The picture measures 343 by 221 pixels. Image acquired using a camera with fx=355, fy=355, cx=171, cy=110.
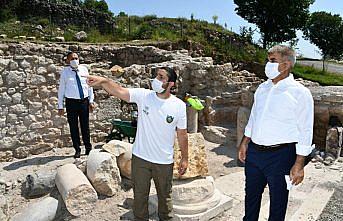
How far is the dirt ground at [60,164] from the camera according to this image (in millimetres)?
4367

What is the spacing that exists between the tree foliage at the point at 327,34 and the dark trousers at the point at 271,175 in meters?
25.2

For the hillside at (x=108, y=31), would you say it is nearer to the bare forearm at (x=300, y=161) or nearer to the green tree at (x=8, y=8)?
the green tree at (x=8, y=8)

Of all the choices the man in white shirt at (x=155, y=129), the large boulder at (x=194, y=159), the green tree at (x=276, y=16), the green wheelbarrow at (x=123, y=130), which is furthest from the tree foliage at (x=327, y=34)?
the man in white shirt at (x=155, y=129)

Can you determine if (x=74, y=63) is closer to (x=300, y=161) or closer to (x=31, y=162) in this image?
(x=31, y=162)

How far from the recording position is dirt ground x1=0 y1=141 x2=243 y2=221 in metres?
4.37

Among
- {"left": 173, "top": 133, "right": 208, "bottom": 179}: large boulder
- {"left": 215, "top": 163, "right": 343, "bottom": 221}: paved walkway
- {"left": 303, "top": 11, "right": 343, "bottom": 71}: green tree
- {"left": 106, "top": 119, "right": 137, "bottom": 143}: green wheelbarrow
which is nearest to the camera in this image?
{"left": 215, "top": 163, "right": 343, "bottom": 221}: paved walkway

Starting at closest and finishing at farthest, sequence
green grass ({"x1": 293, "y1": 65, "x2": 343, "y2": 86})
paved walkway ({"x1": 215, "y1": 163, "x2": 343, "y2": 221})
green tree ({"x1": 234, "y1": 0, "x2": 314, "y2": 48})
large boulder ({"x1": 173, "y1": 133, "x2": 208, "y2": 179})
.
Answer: paved walkway ({"x1": 215, "y1": 163, "x2": 343, "y2": 221}), large boulder ({"x1": 173, "y1": 133, "x2": 208, "y2": 179}), green grass ({"x1": 293, "y1": 65, "x2": 343, "y2": 86}), green tree ({"x1": 234, "y1": 0, "x2": 314, "y2": 48})

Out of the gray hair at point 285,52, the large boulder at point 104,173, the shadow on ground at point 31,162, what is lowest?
the shadow on ground at point 31,162

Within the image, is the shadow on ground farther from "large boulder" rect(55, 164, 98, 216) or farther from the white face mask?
the white face mask

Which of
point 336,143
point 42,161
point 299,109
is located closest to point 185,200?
point 299,109

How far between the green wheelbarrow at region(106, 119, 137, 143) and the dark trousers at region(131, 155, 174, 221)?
2.74 m

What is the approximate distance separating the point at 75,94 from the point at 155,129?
2714mm

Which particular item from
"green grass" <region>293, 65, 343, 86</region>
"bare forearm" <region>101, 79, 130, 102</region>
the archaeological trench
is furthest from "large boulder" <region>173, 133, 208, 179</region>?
"green grass" <region>293, 65, 343, 86</region>

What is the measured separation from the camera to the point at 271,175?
314 centimetres
